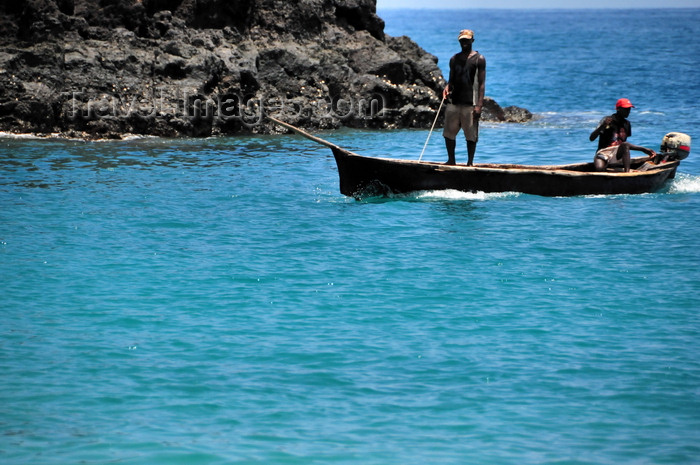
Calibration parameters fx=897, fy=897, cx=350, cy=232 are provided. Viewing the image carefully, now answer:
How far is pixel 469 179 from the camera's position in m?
14.9

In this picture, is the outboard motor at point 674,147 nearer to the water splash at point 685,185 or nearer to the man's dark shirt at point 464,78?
the water splash at point 685,185

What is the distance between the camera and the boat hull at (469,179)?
14.5 m

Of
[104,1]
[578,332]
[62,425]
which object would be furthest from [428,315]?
[104,1]

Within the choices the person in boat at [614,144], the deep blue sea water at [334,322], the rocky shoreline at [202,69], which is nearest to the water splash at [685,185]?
the deep blue sea water at [334,322]

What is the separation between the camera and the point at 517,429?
22.7 feet

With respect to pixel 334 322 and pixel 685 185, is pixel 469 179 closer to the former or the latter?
pixel 685 185

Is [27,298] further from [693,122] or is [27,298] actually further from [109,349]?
[693,122]

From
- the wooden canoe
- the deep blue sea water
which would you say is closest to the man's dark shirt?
the wooden canoe

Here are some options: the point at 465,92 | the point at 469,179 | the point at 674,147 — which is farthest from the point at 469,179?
the point at 674,147

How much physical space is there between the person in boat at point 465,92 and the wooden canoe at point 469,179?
487mm

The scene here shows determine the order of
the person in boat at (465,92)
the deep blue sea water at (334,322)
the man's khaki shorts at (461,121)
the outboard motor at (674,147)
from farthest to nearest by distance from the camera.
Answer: the outboard motor at (674,147) < the man's khaki shorts at (461,121) < the person in boat at (465,92) < the deep blue sea water at (334,322)

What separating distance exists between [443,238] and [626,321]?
12.9 ft

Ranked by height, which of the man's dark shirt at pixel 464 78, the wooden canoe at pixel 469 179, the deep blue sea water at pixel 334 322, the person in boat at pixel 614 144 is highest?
the man's dark shirt at pixel 464 78

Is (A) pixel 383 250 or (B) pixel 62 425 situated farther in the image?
(A) pixel 383 250
